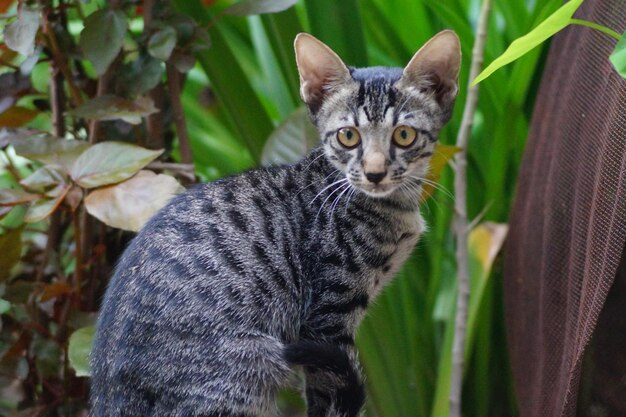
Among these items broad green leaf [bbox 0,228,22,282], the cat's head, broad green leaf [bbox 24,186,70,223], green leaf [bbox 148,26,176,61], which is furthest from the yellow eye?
broad green leaf [bbox 0,228,22,282]

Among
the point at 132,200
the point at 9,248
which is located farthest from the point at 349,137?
the point at 9,248

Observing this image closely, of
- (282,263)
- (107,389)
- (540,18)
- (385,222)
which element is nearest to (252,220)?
(282,263)

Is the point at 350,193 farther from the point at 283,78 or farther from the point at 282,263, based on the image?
the point at 283,78

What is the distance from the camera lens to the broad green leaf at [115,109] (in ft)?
3.84

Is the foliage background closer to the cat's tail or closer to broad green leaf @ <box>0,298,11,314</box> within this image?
broad green leaf @ <box>0,298,11,314</box>

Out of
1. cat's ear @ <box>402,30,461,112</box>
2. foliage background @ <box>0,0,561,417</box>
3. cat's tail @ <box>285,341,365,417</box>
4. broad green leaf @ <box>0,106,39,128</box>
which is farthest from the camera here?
broad green leaf @ <box>0,106,39,128</box>

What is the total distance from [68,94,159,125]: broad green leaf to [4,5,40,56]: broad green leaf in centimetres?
14

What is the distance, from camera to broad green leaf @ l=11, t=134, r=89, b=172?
1153mm

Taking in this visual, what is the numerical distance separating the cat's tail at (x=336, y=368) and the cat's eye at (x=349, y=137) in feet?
0.89

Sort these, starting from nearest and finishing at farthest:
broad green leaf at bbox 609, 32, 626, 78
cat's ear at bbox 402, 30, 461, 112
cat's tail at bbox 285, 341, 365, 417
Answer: broad green leaf at bbox 609, 32, 626, 78, cat's tail at bbox 285, 341, 365, 417, cat's ear at bbox 402, 30, 461, 112

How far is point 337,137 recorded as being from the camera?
1100 millimetres

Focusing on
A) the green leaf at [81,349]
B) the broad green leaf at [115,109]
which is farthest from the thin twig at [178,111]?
the green leaf at [81,349]

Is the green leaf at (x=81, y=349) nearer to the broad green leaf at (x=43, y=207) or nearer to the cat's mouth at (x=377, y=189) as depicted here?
the broad green leaf at (x=43, y=207)

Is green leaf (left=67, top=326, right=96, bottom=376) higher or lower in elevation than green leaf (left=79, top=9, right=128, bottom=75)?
lower
